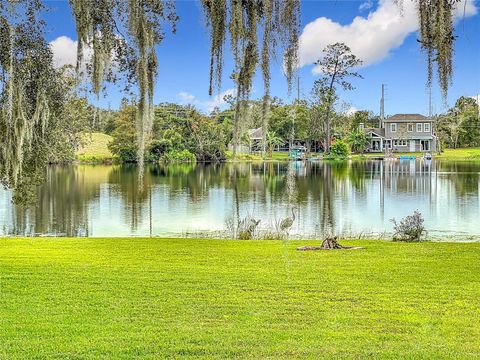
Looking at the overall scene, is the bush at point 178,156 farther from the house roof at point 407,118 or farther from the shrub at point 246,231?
the shrub at point 246,231

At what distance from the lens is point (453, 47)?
451 cm

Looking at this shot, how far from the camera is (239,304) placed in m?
6.47

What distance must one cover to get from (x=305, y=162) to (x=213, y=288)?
198 ft

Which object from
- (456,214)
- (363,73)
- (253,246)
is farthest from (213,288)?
(363,73)

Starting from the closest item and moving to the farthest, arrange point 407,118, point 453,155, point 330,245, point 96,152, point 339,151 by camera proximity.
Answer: point 330,245 → point 339,151 → point 407,118 → point 453,155 → point 96,152

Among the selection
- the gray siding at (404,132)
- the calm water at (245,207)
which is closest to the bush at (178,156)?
the gray siding at (404,132)

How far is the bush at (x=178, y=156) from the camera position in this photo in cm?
6588

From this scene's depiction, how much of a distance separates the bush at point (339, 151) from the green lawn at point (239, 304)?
2216 inches

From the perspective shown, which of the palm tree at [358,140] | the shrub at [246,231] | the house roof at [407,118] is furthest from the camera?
the palm tree at [358,140]

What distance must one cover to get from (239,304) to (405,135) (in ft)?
215

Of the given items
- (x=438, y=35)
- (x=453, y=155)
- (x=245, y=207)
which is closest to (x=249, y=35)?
(x=438, y=35)

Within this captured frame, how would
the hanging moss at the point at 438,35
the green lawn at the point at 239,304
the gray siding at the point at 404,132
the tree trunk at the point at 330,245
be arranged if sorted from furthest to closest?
the gray siding at the point at 404,132, the tree trunk at the point at 330,245, the green lawn at the point at 239,304, the hanging moss at the point at 438,35

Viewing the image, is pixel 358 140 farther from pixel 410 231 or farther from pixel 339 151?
pixel 410 231

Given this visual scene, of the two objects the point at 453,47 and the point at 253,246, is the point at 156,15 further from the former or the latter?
the point at 253,246
